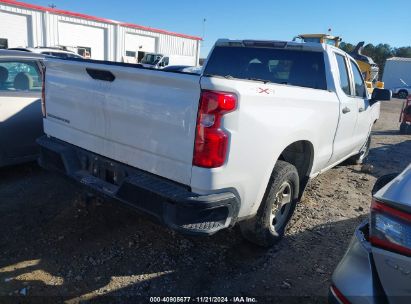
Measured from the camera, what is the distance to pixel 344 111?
431 cm

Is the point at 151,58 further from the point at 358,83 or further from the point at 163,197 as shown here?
the point at 163,197

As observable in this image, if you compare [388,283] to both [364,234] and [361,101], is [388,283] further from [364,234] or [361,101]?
[361,101]

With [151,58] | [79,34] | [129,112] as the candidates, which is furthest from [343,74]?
[79,34]

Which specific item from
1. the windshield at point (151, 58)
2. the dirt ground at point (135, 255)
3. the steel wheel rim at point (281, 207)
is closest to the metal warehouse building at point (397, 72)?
the windshield at point (151, 58)

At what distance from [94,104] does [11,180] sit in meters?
2.54

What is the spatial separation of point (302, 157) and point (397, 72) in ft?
132

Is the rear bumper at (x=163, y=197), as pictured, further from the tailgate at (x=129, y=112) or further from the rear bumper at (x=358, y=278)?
the rear bumper at (x=358, y=278)

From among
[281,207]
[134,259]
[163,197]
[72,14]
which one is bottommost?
[134,259]

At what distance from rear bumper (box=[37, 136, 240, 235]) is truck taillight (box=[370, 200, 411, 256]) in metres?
1.07

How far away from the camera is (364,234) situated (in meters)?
1.95

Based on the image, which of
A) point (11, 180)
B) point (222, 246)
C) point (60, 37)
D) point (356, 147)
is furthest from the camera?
point (60, 37)

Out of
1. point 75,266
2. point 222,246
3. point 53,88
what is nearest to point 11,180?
point 53,88

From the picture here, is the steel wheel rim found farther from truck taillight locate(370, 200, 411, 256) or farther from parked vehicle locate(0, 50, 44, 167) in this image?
parked vehicle locate(0, 50, 44, 167)

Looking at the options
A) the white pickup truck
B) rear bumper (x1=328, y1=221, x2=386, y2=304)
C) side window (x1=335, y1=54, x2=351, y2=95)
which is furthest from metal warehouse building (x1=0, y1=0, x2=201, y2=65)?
rear bumper (x1=328, y1=221, x2=386, y2=304)
